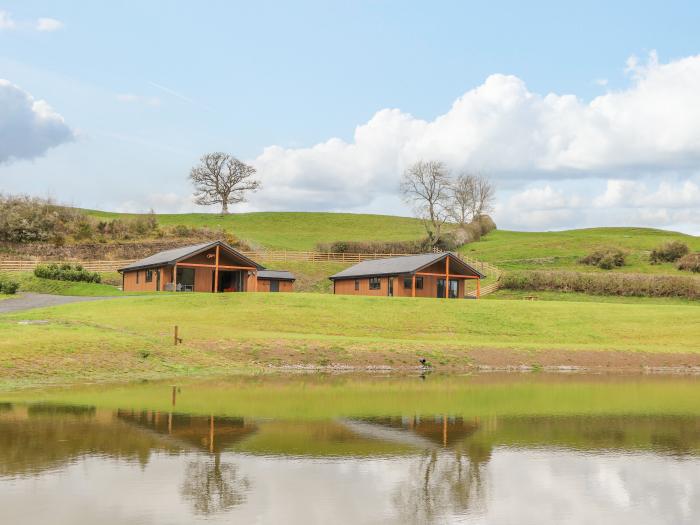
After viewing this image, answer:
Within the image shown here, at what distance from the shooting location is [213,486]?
1267 cm

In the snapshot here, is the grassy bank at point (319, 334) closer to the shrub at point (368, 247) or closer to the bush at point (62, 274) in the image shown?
the bush at point (62, 274)

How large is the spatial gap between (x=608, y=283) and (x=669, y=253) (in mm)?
20987

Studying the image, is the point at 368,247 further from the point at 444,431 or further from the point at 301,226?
the point at 444,431

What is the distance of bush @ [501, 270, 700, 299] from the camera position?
72.8 metres

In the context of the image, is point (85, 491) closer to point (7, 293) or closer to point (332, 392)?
point (332, 392)

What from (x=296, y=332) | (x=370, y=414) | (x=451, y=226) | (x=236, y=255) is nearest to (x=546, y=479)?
(x=370, y=414)

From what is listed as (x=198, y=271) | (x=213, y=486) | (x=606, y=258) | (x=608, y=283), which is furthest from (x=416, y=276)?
(x=213, y=486)

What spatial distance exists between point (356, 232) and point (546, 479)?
378ft

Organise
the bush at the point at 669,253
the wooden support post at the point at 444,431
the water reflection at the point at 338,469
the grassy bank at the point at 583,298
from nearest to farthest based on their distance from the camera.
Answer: the water reflection at the point at 338,469, the wooden support post at the point at 444,431, the grassy bank at the point at 583,298, the bush at the point at 669,253

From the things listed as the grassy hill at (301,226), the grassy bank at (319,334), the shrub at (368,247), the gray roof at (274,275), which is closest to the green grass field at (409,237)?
the grassy hill at (301,226)

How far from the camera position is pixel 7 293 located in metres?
60.0

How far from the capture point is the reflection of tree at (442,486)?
38.2ft

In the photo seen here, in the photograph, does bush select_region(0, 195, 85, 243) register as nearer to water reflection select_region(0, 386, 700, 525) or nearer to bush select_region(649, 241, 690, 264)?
bush select_region(649, 241, 690, 264)

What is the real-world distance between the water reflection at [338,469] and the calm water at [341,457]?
0.04 m
